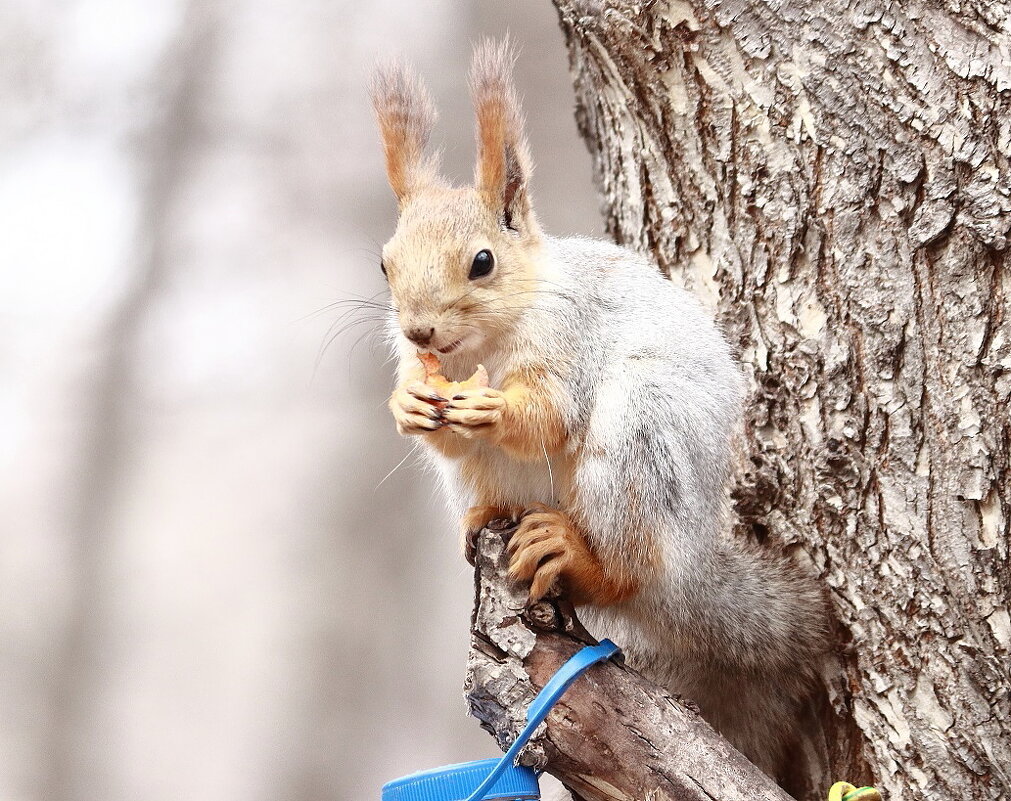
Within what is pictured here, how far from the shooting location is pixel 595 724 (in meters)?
0.89

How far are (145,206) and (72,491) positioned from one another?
2.18 feet

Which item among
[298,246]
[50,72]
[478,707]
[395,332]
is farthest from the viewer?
[298,246]

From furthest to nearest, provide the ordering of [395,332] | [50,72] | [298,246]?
[298,246] → [50,72] → [395,332]

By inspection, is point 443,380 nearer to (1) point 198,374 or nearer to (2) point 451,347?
(2) point 451,347

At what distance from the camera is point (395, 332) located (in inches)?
40.9

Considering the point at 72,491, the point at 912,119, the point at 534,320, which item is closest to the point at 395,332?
the point at 534,320

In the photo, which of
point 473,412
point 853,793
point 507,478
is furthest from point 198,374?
point 853,793

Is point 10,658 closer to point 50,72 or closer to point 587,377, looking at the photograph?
point 50,72

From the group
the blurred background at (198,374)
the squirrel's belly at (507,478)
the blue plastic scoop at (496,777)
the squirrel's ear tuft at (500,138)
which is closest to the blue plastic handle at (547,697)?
the blue plastic scoop at (496,777)

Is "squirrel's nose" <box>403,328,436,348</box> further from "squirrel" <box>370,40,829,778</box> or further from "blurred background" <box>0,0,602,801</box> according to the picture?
"blurred background" <box>0,0,602,801</box>

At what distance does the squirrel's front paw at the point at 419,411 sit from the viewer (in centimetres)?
90

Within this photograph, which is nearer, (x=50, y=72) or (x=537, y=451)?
(x=537, y=451)

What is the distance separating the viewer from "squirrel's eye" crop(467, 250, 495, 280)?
0.93m

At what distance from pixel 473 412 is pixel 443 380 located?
8 centimetres
